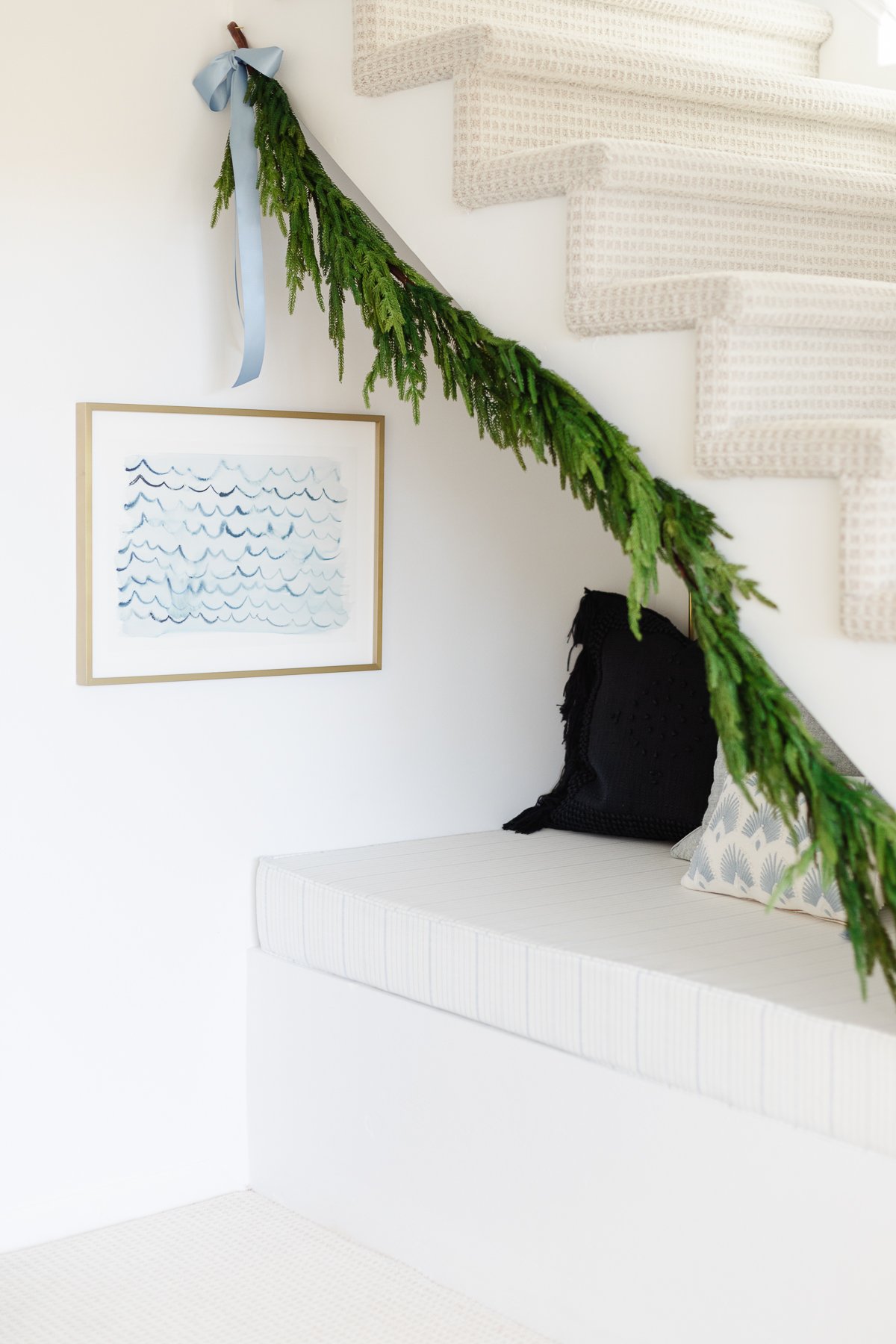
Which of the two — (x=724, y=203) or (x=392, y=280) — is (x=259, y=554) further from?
(x=724, y=203)

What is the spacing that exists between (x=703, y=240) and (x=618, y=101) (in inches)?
13.5

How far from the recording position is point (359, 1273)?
7.82 feet

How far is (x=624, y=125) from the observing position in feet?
7.05

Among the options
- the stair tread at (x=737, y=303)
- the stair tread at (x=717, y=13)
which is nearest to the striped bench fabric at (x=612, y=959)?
the stair tread at (x=737, y=303)

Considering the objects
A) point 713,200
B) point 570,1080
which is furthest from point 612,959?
point 713,200

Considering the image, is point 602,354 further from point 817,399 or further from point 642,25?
point 642,25

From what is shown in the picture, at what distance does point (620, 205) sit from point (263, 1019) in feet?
4.97

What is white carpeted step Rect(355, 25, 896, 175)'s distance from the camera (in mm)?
1978

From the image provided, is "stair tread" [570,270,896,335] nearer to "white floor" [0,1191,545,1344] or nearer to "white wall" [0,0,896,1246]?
"white wall" [0,0,896,1246]

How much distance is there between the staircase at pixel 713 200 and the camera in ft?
5.42

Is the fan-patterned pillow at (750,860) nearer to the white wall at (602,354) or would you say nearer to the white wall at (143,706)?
the white wall at (143,706)

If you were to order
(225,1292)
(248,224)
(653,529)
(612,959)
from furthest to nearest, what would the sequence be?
1. (248,224)
2. (225,1292)
3. (612,959)
4. (653,529)

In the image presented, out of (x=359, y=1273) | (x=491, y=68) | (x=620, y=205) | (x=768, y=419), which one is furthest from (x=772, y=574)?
(x=359, y=1273)

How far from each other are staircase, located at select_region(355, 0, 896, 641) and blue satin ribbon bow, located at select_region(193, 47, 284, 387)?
33cm
